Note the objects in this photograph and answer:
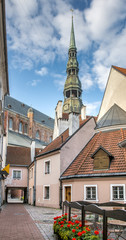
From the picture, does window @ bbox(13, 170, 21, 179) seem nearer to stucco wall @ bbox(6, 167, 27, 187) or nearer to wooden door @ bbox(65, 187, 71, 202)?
stucco wall @ bbox(6, 167, 27, 187)

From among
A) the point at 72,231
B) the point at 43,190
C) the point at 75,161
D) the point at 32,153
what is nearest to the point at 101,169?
the point at 75,161

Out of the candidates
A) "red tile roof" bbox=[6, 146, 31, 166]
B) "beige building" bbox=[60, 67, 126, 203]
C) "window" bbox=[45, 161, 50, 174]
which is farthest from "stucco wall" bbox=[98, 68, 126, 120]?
"red tile roof" bbox=[6, 146, 31, 166]

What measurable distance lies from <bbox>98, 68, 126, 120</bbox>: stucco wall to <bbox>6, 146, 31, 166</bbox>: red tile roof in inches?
574

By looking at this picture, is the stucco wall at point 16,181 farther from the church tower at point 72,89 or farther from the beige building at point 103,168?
the church tower at point 72,89

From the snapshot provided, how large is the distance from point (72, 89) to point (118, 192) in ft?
165

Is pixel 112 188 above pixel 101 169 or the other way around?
the other way around

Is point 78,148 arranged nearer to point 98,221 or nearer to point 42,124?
point 98,221

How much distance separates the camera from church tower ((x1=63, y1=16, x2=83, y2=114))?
61600mm

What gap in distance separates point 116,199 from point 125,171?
188 centimetres

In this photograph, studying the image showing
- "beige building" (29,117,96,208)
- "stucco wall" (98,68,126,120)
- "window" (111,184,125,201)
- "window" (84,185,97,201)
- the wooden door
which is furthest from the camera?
"stucco wall" (98,68,126,120)

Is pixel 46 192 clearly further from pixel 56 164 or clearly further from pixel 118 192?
pixel 118 192

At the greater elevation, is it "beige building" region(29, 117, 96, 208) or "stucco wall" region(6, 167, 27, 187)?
"beige building" region(29, 117, 96, 208)

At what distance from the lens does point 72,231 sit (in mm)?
6363

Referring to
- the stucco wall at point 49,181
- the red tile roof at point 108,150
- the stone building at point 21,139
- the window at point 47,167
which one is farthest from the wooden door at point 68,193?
the stone building at point 21,139
